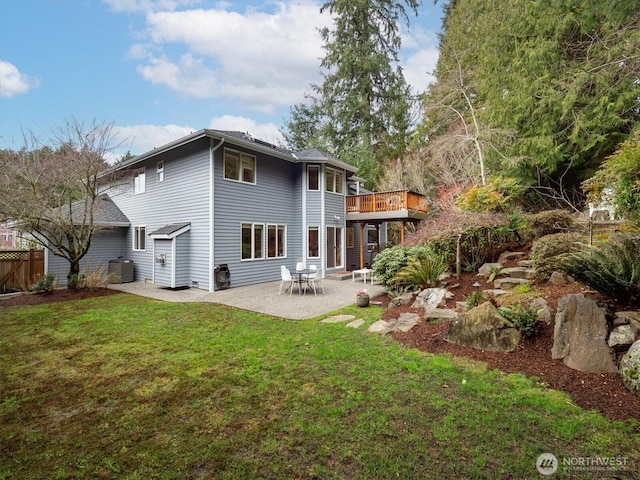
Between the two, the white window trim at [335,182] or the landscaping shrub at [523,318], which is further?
the white window trim at [335,182]

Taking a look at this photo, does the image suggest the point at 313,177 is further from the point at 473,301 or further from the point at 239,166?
the point at 473,301

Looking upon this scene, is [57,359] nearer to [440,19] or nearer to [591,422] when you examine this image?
[591,422]

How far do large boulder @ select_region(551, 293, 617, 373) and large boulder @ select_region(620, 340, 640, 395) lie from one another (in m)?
0.18

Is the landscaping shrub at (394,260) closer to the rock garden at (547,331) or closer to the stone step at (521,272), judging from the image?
the rock garden at (547,331)

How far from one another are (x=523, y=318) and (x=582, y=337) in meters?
0.72

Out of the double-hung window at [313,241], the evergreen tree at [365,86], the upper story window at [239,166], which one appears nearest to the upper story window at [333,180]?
the double-hung window at [313,241]

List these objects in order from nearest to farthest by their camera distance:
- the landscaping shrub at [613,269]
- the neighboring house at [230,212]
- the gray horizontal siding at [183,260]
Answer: the landscaping shrub at [613,269] → the neighboring house at [230,212] → the gray horizontal siding at [183,260]

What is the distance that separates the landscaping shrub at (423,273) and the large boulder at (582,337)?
343 cm

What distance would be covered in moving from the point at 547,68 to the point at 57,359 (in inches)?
557

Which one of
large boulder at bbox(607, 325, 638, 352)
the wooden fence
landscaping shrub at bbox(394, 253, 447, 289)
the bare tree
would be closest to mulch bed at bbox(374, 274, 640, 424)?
large boulder at bbox(607, 325, 638, 352)

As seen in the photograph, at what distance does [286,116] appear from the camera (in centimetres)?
2722

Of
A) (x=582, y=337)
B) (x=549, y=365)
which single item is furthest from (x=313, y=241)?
(x=582, y=337)

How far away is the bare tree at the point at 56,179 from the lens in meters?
9.09

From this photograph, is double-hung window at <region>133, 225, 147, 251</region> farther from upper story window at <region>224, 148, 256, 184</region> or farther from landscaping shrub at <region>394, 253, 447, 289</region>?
landscaping shrub at <region>394, 253, 447, 289</region>
